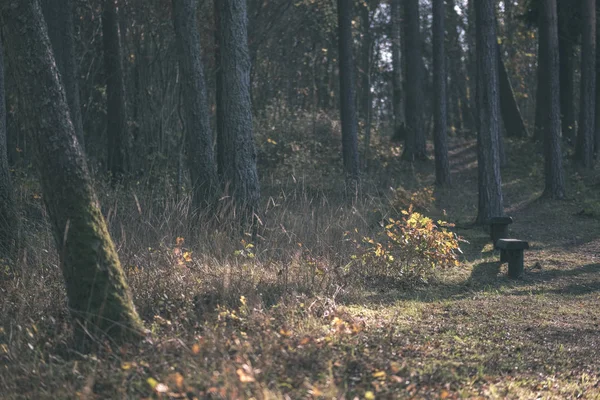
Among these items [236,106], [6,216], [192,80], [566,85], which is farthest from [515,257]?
[566,85]

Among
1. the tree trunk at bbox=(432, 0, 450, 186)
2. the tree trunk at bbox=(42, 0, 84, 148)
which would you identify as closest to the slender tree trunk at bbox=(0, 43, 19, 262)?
the tree trunk at bbox=(42, 0, 84, 148)

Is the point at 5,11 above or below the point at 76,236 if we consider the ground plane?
above

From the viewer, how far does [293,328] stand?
6293 mm

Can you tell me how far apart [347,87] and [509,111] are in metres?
11.7

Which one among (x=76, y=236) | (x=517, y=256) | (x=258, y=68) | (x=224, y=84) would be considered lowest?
(x=517, y=256)

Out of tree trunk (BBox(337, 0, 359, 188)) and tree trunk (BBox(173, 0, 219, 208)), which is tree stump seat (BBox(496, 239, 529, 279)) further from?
tree trunk (BBox(337, 0, 359, 188))

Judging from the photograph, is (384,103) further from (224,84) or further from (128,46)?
(224,84)

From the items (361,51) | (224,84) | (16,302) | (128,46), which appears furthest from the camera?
(361,51)

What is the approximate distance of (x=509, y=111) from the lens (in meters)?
30.1

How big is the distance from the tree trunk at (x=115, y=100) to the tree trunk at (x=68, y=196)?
1317cm

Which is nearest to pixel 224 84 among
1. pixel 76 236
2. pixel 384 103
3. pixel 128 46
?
pixel 76 236

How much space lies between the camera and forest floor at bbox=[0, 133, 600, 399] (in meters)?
5.09

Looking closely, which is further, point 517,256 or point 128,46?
point 128,46

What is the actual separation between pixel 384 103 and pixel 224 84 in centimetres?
4226
